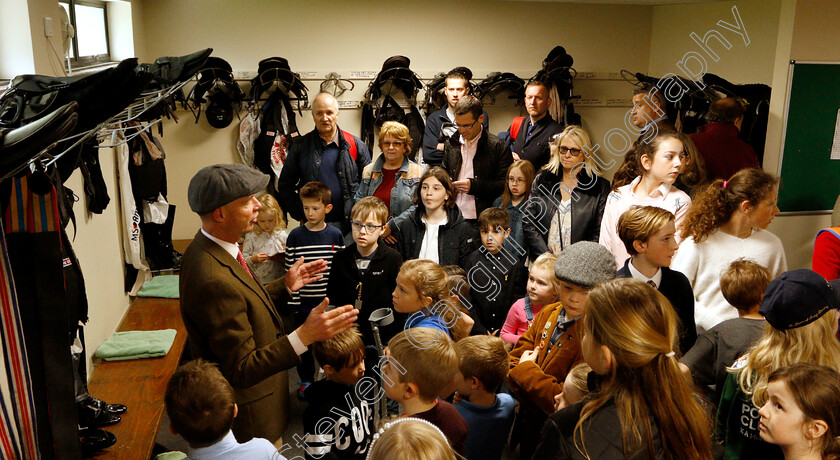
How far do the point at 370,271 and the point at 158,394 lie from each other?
1.16 m

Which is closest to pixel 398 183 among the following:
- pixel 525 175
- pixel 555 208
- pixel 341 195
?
pixel 341 195

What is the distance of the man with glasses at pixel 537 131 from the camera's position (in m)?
4.84

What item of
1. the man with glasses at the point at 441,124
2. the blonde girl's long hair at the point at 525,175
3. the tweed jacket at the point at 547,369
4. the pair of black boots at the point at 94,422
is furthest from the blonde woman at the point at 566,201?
the pair of black boots at the point at 94,422

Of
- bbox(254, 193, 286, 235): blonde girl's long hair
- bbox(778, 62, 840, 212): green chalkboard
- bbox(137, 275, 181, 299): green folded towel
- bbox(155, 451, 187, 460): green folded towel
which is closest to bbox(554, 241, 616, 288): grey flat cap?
bbox(155, 451, 187, 460): green folded towel

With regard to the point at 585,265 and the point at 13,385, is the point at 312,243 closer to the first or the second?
the point at 585,265

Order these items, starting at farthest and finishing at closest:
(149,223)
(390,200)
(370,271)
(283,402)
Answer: (149,223), (390,200), (370,271), (283,402)

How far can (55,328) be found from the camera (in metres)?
1.62

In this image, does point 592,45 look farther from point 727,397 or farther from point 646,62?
point 727,397

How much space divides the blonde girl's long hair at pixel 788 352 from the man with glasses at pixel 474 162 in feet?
7.61

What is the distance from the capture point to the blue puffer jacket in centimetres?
475

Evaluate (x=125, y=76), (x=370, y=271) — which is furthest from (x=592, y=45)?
(x=125, y=76)

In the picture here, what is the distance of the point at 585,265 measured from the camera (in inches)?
91.7

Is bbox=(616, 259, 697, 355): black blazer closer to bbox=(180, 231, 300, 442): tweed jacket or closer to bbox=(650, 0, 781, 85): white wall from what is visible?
bbox=(180, 231, 300, 442): tweed jacket

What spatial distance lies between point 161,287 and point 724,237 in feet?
11.7
